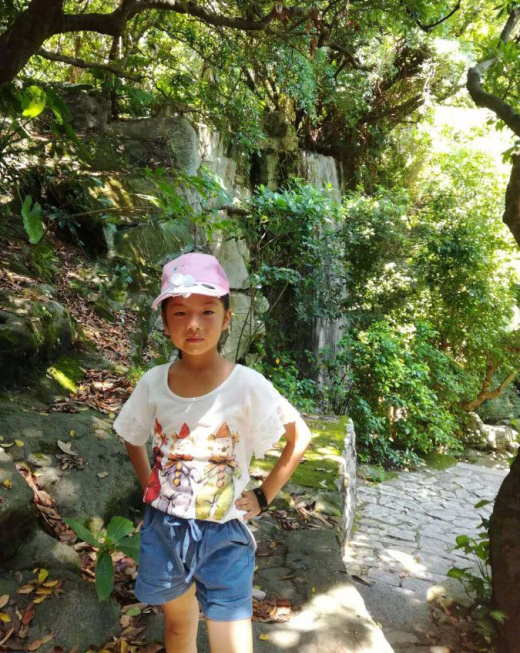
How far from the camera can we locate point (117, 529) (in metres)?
2.14

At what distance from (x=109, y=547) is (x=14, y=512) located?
455 mm

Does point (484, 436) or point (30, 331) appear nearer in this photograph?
point (30, 331)

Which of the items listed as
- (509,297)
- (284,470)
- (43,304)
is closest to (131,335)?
(43,304)

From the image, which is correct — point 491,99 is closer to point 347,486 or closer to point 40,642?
point 347,486

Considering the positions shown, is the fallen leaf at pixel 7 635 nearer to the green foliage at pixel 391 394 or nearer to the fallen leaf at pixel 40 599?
the fallen leaf at pixel 40 599

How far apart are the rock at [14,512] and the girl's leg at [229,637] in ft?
3.58

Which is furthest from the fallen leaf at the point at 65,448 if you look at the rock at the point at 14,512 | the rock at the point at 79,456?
the rock at the point at 14,512

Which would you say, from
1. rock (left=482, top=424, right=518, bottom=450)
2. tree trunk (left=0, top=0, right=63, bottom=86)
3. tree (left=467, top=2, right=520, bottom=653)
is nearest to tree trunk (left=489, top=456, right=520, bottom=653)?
tree (left=467, top=2, right=520, bottom=653)

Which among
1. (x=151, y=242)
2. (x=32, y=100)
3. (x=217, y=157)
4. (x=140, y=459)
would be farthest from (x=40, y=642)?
(x=217, y=157)

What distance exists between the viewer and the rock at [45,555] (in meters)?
2.19

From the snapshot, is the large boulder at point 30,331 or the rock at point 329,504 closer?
the large boulder at point 30,331

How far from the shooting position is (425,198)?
11.9 m

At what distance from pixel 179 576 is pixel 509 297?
12194 millimetres

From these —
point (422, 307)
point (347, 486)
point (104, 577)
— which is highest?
point (422, 307)
